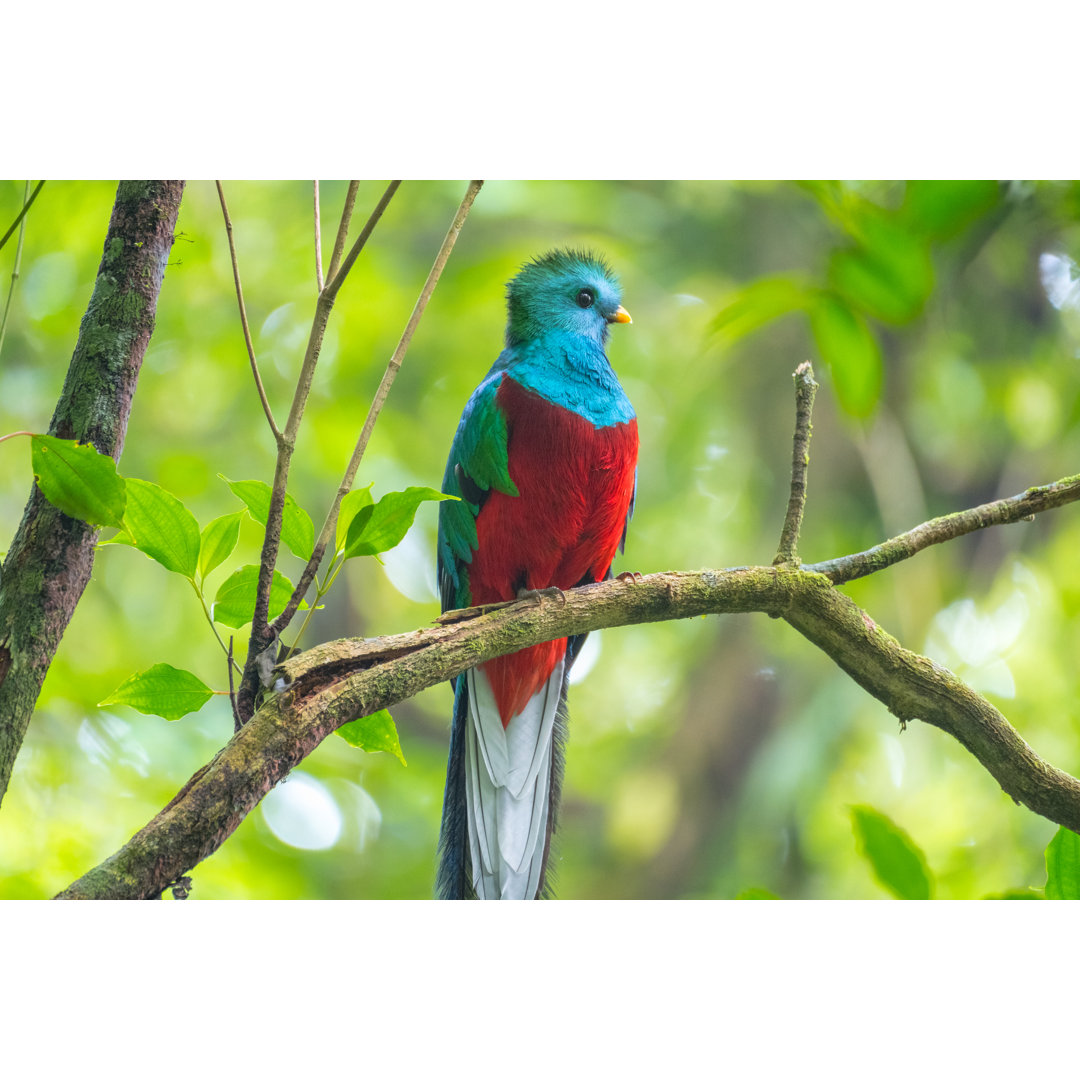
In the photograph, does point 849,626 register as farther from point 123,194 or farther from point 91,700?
point 91,700

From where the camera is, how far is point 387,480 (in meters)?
2.69

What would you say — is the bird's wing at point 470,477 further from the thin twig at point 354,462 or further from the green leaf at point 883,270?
the green leaf at point 883,270

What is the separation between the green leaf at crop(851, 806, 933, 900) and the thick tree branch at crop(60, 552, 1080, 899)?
0.63 ft

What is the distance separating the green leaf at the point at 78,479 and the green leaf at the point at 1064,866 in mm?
1511

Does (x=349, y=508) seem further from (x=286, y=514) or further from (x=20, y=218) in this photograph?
(x=20, y=218)

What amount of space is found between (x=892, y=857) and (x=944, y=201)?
1.21m

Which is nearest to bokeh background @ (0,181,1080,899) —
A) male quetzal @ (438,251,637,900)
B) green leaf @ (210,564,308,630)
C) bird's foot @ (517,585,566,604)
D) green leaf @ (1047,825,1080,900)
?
male quetzal @ (438,251,637,900)

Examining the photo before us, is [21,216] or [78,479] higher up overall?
[21,216]

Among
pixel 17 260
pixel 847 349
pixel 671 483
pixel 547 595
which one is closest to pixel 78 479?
pixel 17 260

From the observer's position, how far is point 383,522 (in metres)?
1.33

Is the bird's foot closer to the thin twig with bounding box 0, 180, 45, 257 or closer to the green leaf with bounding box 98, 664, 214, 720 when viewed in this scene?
the green leaf with bounding box 98, 664, 214, 720

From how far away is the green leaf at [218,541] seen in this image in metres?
1.38

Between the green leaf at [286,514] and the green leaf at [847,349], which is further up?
the green leaf at [847,349]

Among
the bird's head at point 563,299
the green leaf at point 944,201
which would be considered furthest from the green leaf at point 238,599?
the green leaf at point 944,201
